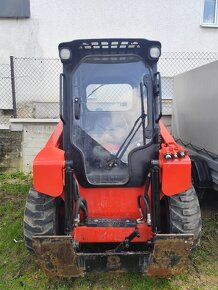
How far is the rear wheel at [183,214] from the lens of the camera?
3.02m

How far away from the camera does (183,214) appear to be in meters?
3.04

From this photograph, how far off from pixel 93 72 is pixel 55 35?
235 inches

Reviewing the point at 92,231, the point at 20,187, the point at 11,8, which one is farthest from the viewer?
the point at 11,8

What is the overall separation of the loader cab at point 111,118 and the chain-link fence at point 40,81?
16.8ft

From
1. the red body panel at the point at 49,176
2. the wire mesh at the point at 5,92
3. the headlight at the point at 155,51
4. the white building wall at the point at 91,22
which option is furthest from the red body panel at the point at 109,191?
the white building wall at the point at 91,22

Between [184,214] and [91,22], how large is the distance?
6893 mm

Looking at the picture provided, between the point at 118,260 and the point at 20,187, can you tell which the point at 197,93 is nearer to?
the point at 118,260

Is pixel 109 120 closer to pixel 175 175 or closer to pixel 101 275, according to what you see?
pixel 175 175

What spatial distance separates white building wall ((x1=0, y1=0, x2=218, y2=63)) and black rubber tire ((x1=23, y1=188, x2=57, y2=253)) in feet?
21.1

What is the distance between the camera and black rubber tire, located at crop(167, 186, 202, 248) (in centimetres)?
302

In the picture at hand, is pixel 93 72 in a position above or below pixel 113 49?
below

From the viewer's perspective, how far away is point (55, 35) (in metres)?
8.60

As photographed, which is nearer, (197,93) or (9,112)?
(197,93)

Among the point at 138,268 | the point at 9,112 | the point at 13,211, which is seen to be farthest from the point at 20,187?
the point at 138,268
